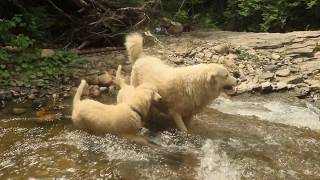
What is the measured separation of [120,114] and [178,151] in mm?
755

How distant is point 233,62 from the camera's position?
9.00 m

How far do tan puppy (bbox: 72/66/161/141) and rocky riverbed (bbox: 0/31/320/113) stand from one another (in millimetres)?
1435

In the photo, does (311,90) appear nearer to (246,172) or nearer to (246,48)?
(246,48)

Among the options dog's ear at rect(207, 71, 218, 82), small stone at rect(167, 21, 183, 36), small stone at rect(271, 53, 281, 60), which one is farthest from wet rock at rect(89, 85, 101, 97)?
small stone at rect(167, 21, 183, 36)

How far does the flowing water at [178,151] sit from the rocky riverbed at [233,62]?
0.97 m

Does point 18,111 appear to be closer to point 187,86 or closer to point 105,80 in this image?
point 105,80

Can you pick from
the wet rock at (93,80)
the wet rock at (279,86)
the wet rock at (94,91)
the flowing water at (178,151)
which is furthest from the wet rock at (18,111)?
the wet rock at (279,86)

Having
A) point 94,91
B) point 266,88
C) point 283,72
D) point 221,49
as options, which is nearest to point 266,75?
point 283,72

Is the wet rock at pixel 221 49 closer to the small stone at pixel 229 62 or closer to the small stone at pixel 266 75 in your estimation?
the small stone at pixel 229 62

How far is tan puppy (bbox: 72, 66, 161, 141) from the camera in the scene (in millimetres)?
5277

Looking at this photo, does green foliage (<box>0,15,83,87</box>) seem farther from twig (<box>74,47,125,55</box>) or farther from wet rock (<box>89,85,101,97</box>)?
wet rock (<box>89,85,101,97</box>)

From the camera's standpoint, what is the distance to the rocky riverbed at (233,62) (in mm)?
7219

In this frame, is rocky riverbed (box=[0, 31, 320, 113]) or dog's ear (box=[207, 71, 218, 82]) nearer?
dog's ear (box=[207, 71, 218, 82])

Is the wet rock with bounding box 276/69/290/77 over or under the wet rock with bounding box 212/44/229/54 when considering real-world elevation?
under
